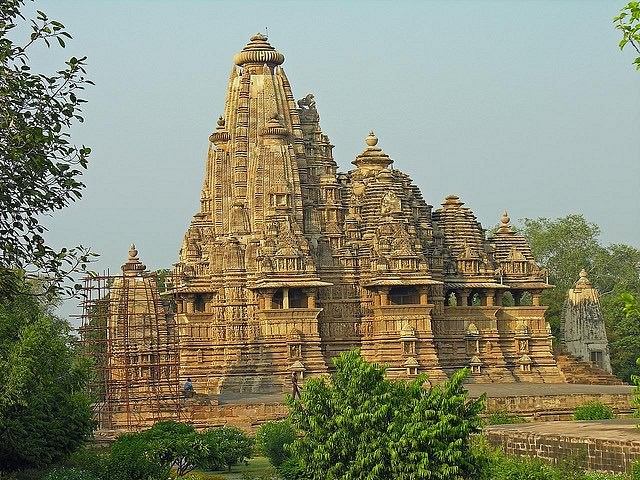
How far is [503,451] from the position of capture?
2567cm

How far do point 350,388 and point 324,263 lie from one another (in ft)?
77.5

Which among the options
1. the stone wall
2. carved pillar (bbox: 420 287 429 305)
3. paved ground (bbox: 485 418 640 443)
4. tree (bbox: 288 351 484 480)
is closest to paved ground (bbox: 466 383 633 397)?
the stone wall

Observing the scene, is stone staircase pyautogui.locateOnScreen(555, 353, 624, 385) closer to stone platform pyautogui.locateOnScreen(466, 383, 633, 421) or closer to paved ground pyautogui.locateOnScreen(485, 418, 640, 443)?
stone platform pyautogui.locateOnScreen(466, 383, 633, 421)

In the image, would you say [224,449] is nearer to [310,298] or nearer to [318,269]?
[310,298]

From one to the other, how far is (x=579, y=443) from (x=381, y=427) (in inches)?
143

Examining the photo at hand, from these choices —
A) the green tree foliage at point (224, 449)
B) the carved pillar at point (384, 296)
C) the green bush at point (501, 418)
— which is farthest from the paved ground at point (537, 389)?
the green tree foliage at point (224, 449)

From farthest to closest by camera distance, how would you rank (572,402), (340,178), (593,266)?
1. (593,266)
2. (340,178)
3. (572,402)

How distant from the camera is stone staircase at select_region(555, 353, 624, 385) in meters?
48.8

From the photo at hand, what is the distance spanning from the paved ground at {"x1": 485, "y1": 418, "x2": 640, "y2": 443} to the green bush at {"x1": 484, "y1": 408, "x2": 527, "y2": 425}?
4.24 m

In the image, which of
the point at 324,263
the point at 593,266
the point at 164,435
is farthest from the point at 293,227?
the point at 593,266

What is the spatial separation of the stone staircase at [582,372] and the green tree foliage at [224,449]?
2060 cm

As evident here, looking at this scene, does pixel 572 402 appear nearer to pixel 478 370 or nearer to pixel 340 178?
pixel 478 370

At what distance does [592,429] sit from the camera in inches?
1017

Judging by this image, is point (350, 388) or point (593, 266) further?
point (593, 266)
